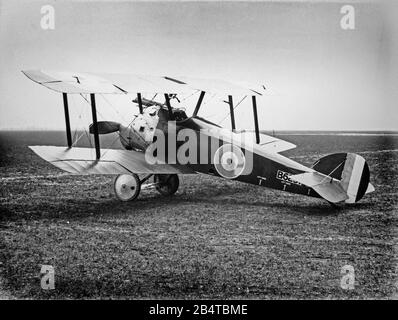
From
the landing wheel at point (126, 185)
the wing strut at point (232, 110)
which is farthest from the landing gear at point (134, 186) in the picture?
the wing strut at point (232, 110)

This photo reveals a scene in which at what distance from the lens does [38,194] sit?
502cm

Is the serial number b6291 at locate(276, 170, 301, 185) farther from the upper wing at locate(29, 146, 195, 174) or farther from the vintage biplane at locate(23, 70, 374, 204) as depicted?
the upper wing at locate(29, 146, 195, 174)

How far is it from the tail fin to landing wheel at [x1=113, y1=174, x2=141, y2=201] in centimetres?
167

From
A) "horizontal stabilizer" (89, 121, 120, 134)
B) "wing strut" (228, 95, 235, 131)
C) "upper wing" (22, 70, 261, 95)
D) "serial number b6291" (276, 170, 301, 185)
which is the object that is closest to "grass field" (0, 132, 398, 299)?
"serial number b6291" (276, 170, 301, 185)

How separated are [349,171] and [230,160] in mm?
1128

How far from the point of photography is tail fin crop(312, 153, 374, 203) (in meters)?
4.90

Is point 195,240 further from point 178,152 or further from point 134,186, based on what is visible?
point 178,152

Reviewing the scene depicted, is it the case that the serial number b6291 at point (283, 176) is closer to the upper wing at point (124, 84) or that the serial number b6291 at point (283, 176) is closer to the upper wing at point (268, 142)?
the upper wing at point (268, 142)

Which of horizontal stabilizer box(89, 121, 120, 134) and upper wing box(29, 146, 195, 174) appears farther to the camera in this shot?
horizontal stabilizer box(89, 121, 120, 134)

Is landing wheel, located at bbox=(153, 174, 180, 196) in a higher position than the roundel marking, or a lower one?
lower

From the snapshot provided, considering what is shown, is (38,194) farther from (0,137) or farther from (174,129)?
(174,129)

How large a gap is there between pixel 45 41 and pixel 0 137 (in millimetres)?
860

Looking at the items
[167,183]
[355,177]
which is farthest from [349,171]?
→ [167,183]

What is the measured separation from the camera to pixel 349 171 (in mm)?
5004
